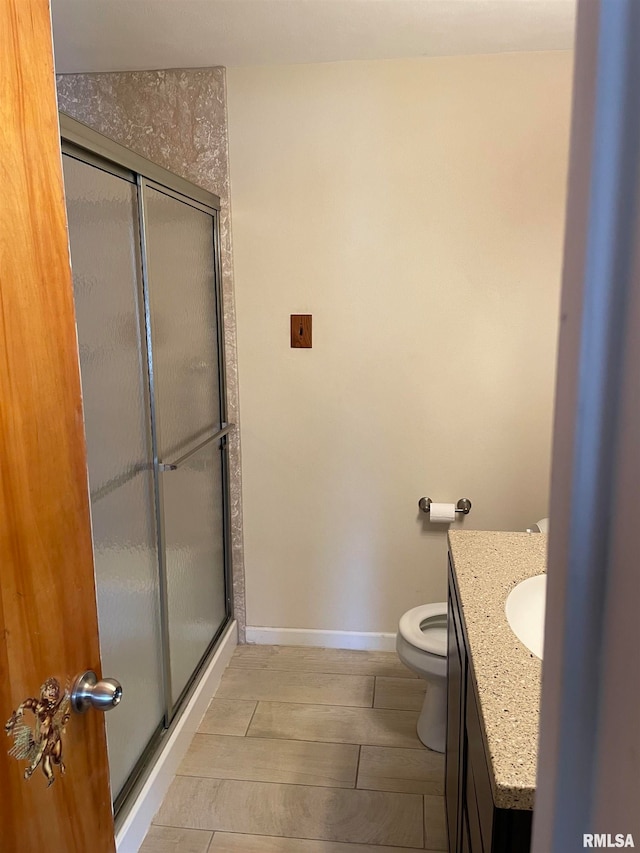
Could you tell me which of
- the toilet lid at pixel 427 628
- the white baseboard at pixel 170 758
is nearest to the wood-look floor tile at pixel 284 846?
the white baseboard at pixel 170 758

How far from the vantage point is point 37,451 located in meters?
0.72

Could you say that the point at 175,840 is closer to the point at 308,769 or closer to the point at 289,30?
the point at 308,769

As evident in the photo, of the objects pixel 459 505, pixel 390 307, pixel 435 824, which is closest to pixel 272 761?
pixel 435 824

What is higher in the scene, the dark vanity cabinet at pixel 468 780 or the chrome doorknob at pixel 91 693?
the chrome doorknob at pixel 91 693

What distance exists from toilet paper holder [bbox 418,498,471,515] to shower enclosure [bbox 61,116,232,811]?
2.78 ft

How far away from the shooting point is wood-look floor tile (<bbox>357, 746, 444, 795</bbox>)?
196cm

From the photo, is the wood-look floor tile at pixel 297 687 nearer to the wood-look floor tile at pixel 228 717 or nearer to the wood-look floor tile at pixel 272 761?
the wood-look floor tile at pixel 228 717

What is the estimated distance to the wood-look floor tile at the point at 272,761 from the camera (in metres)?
2.00

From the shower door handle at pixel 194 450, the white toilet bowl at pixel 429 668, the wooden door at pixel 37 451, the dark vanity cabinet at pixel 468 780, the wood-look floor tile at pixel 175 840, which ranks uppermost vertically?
the wooden door at pixel 37 451

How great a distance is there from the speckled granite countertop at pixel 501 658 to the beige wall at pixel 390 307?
83 cm

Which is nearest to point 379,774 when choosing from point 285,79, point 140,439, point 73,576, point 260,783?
point 260,783

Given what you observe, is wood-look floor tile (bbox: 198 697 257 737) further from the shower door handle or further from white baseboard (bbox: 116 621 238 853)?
the shower door handle

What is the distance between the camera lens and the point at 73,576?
0.82 metres

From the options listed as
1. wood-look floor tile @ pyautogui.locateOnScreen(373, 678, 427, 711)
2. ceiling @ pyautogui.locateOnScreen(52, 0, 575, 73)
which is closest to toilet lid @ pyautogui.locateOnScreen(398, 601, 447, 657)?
wood-look floor tile @ pyautogui.locateOnScreen(373, 678, 427, 711)
